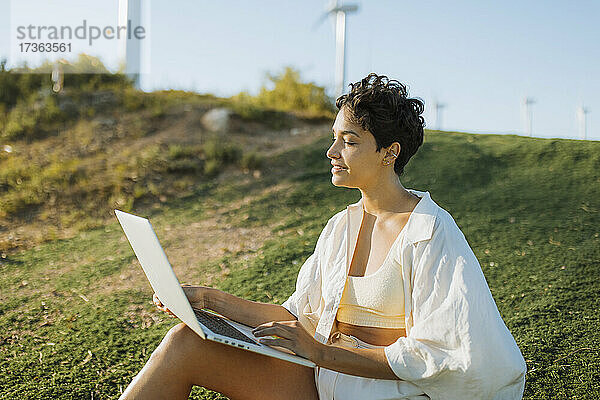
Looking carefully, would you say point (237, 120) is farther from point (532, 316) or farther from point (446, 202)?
point (532, 316)

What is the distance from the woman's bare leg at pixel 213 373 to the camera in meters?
1.82

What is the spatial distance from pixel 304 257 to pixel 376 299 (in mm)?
3171

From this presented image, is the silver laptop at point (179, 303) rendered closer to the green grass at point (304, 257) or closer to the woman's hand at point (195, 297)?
the woman's hand at point (195, 297)

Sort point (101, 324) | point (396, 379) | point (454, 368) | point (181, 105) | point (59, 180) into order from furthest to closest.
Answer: point (181, 105) < point (59, 180) < point (101, 324) < point (396, 379) < point (454, 368)

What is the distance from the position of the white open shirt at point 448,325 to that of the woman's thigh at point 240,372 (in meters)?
0.37

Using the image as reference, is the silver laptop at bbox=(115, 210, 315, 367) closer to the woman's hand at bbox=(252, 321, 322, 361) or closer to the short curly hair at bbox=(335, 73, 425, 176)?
the woman's hand at bbox=(252, 321, 322, 361)

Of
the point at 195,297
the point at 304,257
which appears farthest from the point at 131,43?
the point at 195,297

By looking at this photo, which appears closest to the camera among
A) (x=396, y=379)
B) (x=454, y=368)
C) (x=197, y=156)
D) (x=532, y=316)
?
(x=454, y=368)

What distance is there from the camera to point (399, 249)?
178cm

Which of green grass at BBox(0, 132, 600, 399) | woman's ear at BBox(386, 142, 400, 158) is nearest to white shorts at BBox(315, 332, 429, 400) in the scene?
woman's ear at BBox(386, 142, 400, 158)

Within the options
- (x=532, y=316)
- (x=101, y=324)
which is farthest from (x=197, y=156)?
(x=532, y=316)

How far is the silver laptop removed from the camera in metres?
1.60

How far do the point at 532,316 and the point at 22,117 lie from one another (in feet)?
25.2

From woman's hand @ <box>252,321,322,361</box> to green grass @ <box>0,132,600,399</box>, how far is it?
4.71 feet
